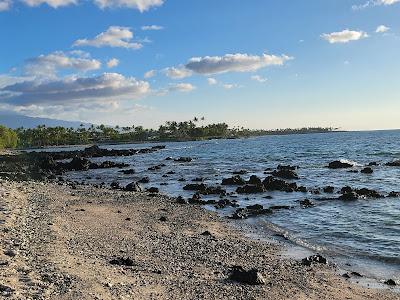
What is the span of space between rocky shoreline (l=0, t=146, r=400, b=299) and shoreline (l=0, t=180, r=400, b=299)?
0.11 ft

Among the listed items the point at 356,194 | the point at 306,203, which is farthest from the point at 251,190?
the point at 356,194

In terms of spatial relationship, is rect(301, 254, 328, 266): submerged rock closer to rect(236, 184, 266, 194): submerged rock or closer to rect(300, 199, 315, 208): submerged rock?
rect(300, 199, 315, 208): submerged rock

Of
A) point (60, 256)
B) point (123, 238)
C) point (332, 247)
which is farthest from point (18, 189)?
point (332, 247)

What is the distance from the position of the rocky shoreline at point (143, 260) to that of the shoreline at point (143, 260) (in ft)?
0.11

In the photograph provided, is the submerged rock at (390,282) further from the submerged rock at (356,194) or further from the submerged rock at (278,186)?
the submerged rock at (278,186)

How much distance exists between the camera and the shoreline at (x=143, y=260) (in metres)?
14.2

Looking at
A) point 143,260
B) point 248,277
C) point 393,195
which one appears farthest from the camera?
point 393,195

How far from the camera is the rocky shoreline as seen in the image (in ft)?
46.6

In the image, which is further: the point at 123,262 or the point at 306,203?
the point at 306,203

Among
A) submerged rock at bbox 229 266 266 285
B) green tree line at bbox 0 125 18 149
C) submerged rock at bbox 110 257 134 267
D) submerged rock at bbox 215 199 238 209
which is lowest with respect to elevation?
→ submerged rock at bbox 215 199 238 209

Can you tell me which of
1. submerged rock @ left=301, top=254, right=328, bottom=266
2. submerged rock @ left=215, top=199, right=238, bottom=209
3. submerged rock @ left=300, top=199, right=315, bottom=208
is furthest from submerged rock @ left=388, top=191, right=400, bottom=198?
submerged rock @ left=301, top=254, right=328, bottom=266

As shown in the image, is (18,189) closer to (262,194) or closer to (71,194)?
(71,194)

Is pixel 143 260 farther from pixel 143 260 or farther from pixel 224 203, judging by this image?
pixel 224 203

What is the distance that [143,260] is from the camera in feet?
60.4
